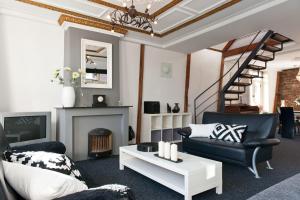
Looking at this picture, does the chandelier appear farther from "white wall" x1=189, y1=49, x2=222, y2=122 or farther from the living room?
"white wall" x1=189, y1=49, x2=222, y2=122

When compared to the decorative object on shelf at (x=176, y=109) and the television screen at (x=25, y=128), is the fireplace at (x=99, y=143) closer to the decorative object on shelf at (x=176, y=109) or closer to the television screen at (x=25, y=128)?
the television screen at (x=25, y=128)

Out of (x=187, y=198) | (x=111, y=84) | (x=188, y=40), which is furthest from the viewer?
(x=188, y=40)

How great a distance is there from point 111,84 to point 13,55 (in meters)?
1.73

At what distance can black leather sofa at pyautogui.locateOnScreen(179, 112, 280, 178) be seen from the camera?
8.86 ft

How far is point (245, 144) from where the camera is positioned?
267cm

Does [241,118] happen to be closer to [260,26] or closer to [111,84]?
[260,26]

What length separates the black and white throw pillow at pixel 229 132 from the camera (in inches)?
120

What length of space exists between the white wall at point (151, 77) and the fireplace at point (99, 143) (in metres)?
1.08

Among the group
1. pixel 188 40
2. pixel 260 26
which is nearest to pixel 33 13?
pixel 188 40

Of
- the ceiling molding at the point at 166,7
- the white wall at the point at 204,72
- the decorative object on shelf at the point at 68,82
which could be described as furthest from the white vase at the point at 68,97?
the white wall at the point at 204,72

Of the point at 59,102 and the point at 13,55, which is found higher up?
the point at 13,55

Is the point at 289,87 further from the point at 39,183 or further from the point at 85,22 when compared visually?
the point at 39,183

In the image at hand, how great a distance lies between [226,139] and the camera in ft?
10.4

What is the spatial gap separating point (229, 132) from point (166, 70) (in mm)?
2708
